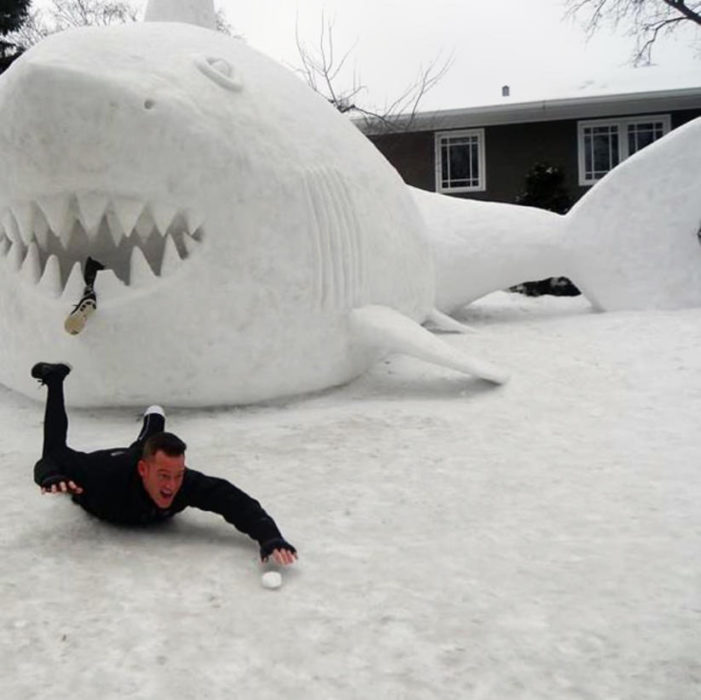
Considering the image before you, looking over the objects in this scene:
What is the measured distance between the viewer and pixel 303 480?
335 centimetres

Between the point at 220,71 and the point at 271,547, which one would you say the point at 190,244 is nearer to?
the point at 220,71

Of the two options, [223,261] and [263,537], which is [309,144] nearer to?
[223,261]

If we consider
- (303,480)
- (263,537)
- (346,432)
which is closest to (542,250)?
(346,432)

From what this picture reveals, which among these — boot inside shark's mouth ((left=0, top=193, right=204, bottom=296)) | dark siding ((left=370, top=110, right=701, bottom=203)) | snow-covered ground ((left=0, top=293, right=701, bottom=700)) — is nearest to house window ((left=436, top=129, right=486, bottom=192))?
dark siding ((left=370, top=110, right=701, bottom=203))

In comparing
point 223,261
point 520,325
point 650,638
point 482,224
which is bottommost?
point 650,638

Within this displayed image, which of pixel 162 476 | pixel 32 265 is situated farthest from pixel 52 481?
pixel 32 265

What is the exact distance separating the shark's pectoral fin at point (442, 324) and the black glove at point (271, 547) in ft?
14.4

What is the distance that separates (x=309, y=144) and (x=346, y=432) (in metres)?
1.79

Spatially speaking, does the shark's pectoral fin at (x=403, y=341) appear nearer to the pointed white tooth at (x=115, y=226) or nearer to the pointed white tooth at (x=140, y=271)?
the pointed white tooth at (x=140, y=271)

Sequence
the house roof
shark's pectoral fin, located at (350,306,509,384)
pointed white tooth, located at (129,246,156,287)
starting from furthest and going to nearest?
the house roof, shark's pectoral fin, located at (350,306,509,384), pointed white tooth, located at (129,246,156,287)

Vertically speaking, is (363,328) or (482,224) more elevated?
(482,224)

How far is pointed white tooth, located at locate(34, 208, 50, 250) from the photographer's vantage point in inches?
164

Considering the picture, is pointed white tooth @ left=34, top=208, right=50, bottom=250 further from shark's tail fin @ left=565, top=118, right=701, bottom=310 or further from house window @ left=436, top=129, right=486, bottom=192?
house window @ left=436, top=129, right=486, bottom=192

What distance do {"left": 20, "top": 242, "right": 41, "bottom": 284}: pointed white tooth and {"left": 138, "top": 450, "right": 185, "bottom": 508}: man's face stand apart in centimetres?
205
